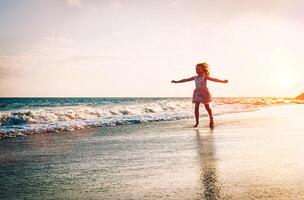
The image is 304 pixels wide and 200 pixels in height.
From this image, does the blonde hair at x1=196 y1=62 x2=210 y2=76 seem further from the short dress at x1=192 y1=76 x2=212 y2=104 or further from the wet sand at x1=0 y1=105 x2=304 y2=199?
the wet sand at x1=0 y1=105 x2=304 y2=199

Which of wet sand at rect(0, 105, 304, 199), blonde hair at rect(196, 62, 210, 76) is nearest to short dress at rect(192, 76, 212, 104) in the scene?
blonde hair at rect(196, 62, 210, 76)

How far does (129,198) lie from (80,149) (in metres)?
4.15

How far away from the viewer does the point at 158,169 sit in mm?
5293

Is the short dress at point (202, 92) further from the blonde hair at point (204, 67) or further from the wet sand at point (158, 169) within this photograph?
the wet sand at point (158, 169)

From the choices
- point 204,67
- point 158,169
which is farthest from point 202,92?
point 158,169

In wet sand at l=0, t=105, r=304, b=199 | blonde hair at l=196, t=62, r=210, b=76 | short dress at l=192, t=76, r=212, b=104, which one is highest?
blonde hair at l=196, t=62, r=210, b=76

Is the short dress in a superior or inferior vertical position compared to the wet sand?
superior

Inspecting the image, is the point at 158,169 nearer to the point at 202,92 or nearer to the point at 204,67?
the point at 202,92

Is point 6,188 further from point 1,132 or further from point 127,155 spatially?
point 1,132

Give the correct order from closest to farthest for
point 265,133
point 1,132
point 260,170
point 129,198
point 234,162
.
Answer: point 129,198, point 260,170, point 234,162, point 265,133, point 1,132

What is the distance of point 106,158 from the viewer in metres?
6.48

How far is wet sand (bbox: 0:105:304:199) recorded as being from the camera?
4.00 meters

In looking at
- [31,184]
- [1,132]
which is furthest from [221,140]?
[1,132]

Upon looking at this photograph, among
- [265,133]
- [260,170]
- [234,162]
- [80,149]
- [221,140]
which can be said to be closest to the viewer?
[260,170]
